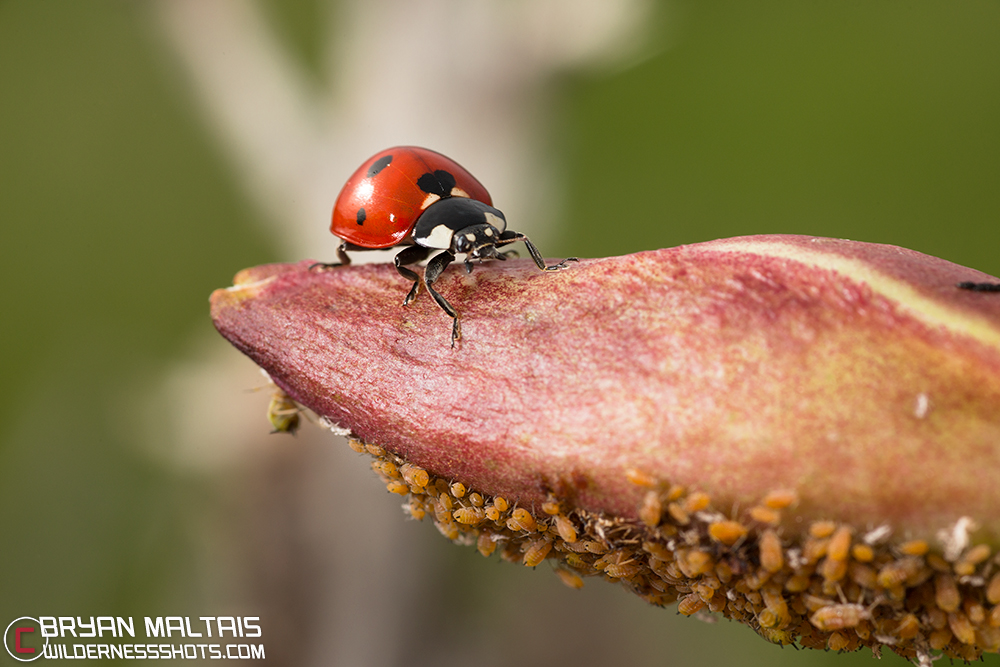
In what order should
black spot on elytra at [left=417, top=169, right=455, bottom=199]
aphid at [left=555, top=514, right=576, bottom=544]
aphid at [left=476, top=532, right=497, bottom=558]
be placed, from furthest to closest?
black spot on elytra at [left=417, top=169, right=455, bottom=199]
aphid at [left=476, top=532, right=497, bottom=558]
aphid at [left=555, top=514, right=576, bottom=544]

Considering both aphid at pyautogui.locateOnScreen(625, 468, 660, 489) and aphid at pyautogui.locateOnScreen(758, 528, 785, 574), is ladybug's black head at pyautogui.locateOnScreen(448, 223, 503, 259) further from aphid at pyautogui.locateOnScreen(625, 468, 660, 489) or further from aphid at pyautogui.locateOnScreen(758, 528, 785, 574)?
aphid at pyautogui.locateOnScreen(758, 528, 785, 574)

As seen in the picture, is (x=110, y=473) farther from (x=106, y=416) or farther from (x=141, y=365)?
(x=141, y=365)

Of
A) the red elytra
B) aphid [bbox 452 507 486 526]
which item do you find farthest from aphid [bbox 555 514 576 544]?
the red elytra

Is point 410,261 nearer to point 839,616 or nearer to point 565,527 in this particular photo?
point 565,527

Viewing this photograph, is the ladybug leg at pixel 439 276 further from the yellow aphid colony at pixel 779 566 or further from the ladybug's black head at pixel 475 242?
the yellow aphid colony at pixel 779 566

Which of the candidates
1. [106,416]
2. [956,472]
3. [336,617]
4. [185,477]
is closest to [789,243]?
[956,472]

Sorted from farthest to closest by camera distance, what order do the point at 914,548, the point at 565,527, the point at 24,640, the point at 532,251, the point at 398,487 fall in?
the point at 24,640 < the point at 532,251 < the point at 398,487 < the point at 565,527 < the point at 914,548

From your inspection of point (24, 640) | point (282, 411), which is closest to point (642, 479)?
point (282, 411)
